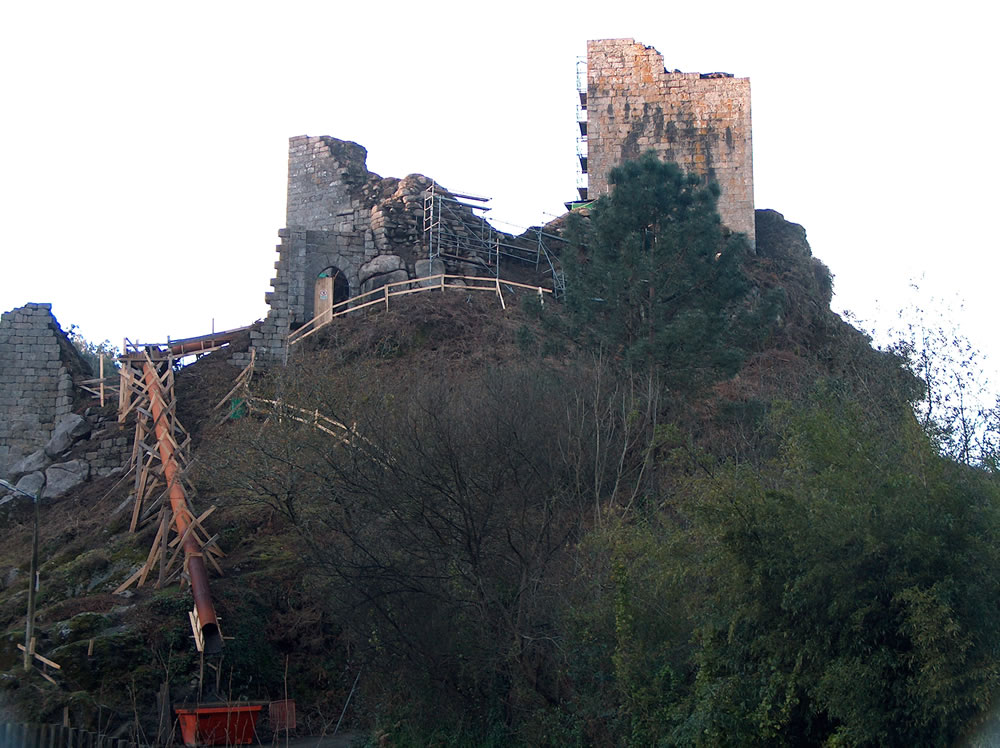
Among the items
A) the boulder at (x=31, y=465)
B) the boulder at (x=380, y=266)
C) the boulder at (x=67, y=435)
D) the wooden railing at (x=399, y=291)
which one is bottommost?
the boulder at (x=31, y=465)

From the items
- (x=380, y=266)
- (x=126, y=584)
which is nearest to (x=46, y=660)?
(x=126, y=584)

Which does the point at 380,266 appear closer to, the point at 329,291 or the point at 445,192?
the point at 329,291

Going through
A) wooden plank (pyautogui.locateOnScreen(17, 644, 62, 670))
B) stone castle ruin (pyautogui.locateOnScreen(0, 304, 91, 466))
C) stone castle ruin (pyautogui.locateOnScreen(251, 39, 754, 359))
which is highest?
stone castle ruin (pyautogui.locateOnScreen(251, 39, 754, 359))

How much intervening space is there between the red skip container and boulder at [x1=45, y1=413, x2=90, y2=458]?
12.3 m

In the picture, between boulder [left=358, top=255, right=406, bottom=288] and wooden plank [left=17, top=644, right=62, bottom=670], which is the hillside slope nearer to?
wooden plank [left=17, top=644, right=62, bottom=670]

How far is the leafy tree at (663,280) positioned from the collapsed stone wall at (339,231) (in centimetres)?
1067

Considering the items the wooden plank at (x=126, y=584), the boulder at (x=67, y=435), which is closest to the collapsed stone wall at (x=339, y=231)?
the boulder at (x=67, y=435)

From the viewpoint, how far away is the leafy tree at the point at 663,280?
1858 centimetres

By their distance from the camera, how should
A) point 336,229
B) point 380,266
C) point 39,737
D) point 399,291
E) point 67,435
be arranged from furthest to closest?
point 336,229, point 380,266, point 399,291, point 67,435, point 39,737

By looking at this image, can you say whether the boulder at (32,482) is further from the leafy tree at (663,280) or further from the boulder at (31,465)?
the leafy tree at (663,280)

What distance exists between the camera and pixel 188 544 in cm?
1791

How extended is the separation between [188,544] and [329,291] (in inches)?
512

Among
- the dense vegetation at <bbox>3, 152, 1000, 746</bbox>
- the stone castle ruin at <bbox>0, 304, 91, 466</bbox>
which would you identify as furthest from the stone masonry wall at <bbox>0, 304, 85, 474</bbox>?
the dense vegetation at <bbox>3, 152, 1000, 746</bbox>

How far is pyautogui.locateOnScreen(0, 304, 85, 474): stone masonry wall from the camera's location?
27875mm
